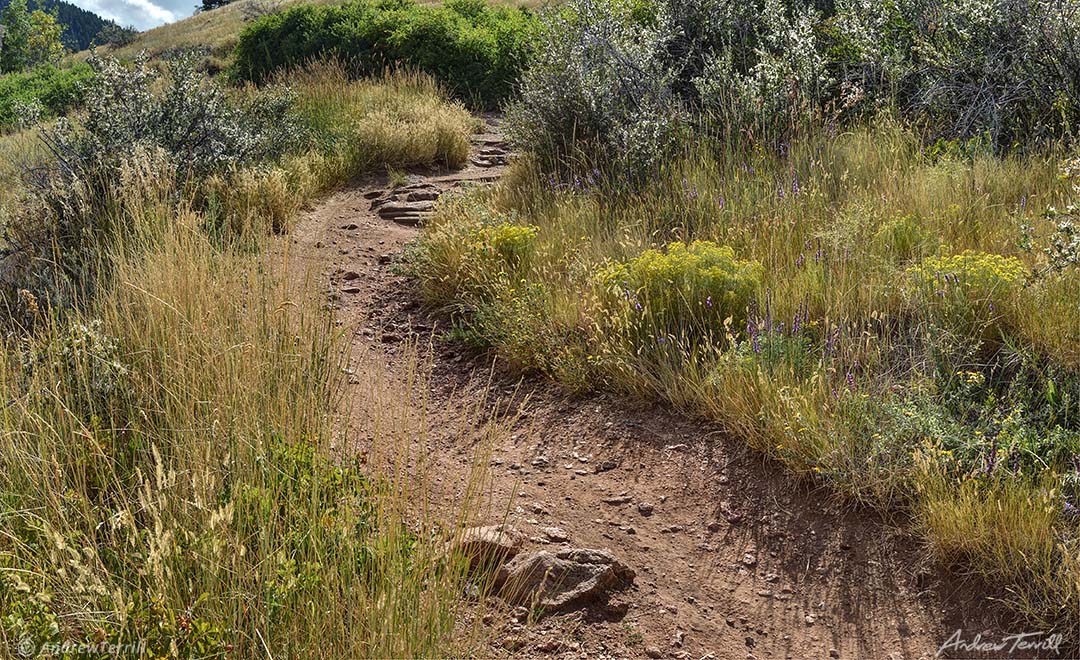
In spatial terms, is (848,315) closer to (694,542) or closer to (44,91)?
(694,542)

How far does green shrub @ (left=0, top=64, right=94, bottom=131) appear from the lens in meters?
16.3

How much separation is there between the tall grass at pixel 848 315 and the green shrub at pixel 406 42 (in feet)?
21.4

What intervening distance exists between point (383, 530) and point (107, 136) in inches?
219

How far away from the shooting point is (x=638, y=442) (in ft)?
14.5

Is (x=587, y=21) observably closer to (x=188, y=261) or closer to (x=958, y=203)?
(x=958, y=203)

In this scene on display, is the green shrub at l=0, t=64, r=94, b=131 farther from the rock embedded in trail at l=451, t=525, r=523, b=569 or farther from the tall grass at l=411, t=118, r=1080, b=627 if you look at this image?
the rock embedded in trail at l=451, t=525, r=523, b=569

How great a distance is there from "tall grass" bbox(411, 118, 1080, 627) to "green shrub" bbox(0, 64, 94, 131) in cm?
1294

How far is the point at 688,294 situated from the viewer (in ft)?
15.6

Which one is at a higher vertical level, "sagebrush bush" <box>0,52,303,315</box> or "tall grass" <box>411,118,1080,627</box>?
"sagebrush bush" <box>0,52,303,315</box>

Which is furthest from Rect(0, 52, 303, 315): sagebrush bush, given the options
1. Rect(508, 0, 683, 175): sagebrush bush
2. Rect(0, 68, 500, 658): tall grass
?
Rect(508, 0, 683, 175): sagebrush bush

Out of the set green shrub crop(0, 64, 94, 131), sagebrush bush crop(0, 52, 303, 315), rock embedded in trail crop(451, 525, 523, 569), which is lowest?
rock embedded in trail crop(451, 525, 523, 569)

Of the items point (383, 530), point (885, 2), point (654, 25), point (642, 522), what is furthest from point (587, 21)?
point (383, 530)

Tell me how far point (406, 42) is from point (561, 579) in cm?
1194

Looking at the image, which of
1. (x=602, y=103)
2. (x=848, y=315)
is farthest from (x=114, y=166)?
(x=848, y=315)
